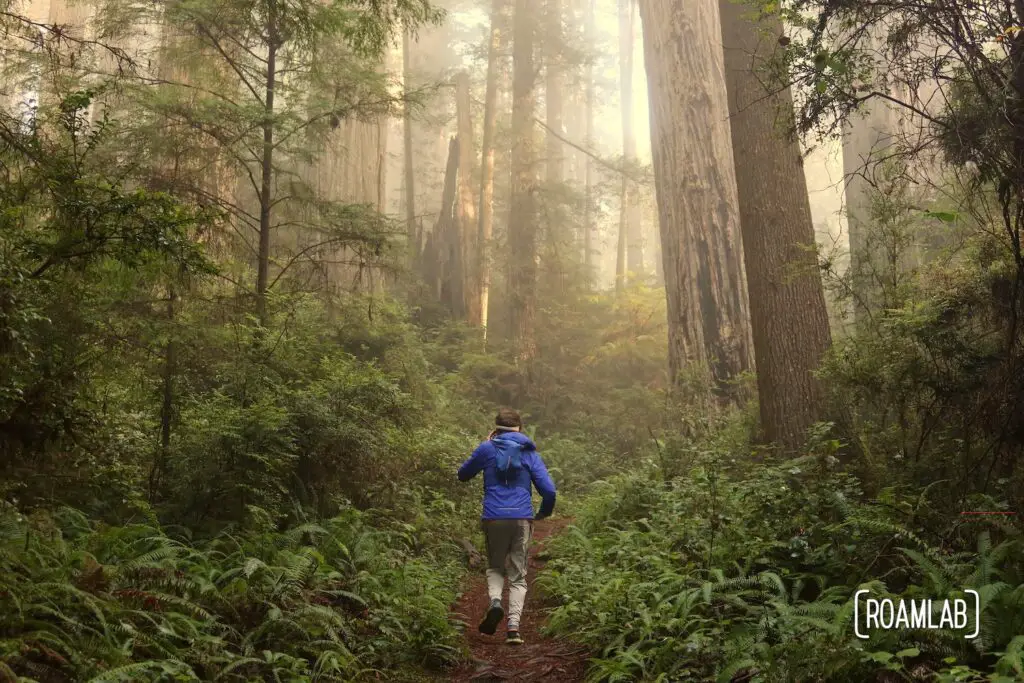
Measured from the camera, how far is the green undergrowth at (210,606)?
3.96 metres

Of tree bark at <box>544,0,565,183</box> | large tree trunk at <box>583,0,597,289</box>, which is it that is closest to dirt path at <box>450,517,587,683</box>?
tree bark at <box>544,0,565,183</box>

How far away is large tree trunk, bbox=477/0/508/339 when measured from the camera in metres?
19.8

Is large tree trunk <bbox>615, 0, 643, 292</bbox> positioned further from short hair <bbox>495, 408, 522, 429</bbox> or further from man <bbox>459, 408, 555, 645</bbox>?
man <bbox>459, 408, 555, 645</bbox>

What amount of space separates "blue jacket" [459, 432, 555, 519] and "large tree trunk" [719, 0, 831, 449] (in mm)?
2604

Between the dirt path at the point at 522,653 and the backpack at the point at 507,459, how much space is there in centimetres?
129

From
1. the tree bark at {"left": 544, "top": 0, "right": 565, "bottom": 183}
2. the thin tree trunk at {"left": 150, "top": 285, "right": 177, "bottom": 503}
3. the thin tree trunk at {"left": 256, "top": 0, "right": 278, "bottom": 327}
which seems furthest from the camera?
the tree bark at {"left": 544, "top": 0, "right": 565, "bottom": 183}

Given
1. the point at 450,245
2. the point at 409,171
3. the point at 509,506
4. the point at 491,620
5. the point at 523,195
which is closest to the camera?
the point at 491,620

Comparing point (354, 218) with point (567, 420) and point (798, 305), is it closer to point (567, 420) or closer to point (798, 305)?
point (798, 305)

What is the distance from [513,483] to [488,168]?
17.1m

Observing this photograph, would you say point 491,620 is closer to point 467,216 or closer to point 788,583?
point 788,583

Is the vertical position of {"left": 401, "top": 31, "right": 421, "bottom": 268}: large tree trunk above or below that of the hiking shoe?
above

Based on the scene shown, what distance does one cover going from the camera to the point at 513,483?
652 cm

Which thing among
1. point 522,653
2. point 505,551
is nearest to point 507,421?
A: point 505,551

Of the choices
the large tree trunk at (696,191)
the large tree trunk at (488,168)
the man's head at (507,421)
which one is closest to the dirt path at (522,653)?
the man's head at (507,421)
